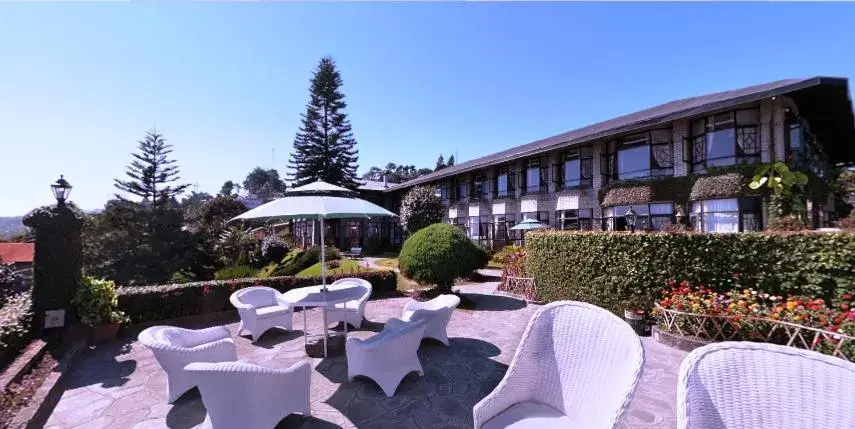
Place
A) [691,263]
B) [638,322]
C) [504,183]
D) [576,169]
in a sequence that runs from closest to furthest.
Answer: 1. [691,263]
2. [638,322]
3. [576,169]
4. [504,183]

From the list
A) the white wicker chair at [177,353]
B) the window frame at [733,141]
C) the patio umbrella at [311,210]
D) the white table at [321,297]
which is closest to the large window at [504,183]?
the window frame at [733,141]

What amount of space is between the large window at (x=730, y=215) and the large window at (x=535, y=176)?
785 cm

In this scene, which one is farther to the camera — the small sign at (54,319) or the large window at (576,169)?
the large window at (576,169)

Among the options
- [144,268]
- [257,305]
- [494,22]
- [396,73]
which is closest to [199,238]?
[144,268]

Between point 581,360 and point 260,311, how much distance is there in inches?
196

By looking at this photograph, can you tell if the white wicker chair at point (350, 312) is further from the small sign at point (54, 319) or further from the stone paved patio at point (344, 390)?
the small sign at point (54, 319)

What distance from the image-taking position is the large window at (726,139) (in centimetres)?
1205

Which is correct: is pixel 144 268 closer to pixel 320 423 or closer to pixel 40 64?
pixel 40 64

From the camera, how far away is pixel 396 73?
1296 centimetres

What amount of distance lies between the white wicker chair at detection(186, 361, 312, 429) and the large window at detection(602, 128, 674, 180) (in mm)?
16218

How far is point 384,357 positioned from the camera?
12.6 ft

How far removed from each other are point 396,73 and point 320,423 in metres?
12.1

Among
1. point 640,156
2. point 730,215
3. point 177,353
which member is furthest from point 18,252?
point 730,215

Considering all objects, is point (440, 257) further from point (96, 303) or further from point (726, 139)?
point (726, 139)
